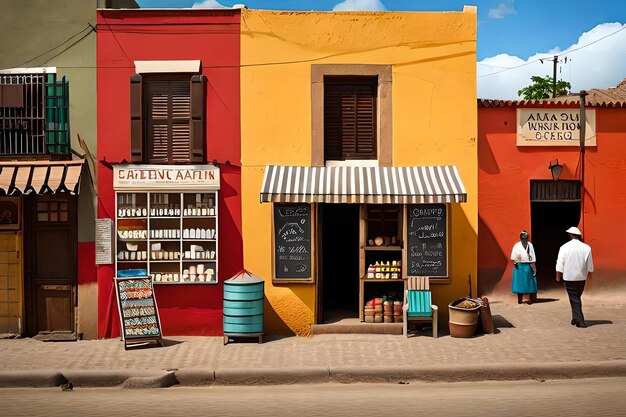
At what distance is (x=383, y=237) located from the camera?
12.7 m

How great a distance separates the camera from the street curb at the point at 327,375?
31.2 feet

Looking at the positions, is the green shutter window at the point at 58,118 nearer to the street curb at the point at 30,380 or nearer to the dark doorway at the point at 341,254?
the street curb at the point at 30,380

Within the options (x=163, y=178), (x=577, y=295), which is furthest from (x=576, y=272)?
(x=163, y=178)

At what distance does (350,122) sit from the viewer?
1299 cm

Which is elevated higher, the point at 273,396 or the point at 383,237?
the point at 383,237

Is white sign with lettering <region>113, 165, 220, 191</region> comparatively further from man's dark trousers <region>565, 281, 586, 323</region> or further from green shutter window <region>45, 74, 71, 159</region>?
man's dark trousers <region>565, 281, 586, 323</region>

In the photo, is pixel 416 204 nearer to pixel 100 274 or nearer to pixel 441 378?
pixel 441 378

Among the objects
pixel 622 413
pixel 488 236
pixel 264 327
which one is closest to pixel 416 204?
pixel 488 236

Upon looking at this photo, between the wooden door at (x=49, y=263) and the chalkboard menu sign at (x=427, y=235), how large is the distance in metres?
6.29

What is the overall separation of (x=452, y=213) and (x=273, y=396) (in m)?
5.69

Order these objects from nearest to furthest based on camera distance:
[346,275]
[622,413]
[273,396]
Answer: [622,413] < [273,396] < [346,275]

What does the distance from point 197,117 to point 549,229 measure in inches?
362

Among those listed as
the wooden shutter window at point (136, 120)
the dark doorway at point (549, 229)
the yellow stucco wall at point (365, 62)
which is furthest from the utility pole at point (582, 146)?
the wooden shutter window at point (136, 120)

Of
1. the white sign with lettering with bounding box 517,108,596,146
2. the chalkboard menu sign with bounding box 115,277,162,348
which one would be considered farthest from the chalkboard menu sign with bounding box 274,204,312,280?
the white sign with lettering with bounding box 517,108,596,146
